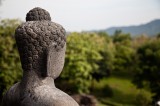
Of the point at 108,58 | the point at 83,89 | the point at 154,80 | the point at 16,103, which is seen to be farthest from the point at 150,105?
the point at 16,103

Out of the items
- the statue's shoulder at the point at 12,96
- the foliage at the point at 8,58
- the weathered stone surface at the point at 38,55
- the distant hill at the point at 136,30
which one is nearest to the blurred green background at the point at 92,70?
the foliage at the point at 8,58

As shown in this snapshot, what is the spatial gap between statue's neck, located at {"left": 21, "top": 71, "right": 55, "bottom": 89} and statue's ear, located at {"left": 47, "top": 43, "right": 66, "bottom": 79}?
0.07 m

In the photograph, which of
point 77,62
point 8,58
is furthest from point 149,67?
point 8,58

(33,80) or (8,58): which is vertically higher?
(33,80)

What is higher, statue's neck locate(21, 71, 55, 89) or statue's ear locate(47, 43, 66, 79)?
statue's ear locate(47, 43, 66, 79)

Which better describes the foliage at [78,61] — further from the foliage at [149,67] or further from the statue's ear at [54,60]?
the statue's ear at [54,60]

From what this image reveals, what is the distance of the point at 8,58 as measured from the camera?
1344 inches

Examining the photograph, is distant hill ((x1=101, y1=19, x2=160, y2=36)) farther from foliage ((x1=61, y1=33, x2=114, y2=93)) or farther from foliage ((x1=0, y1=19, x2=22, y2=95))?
foliage ((x1=0, y1=19, x2=22, y2=95))

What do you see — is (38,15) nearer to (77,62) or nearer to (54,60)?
(54,60)

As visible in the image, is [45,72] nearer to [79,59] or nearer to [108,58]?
[79,59]

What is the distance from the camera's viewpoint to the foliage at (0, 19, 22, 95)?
105 ft

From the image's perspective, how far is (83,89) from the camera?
47000mm

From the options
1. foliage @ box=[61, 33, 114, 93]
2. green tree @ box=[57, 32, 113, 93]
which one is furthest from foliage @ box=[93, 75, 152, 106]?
foliage @ box=[61, 33, 114, 93]

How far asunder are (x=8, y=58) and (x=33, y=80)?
3086 centimetres
